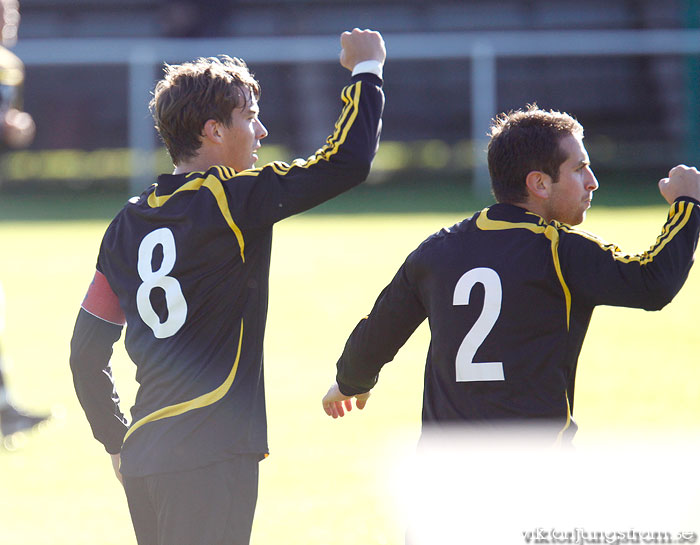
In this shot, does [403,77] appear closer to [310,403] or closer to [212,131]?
[310,403]

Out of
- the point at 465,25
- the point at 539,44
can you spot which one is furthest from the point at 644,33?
the point at 465,25

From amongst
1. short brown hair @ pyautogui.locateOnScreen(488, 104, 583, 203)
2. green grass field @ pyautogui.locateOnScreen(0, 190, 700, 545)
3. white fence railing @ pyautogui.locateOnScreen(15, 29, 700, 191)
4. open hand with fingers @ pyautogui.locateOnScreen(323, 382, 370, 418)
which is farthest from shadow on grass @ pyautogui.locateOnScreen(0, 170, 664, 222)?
short brown hair @ pyautogui.locateOnScreen(488, 104, 583, 203)

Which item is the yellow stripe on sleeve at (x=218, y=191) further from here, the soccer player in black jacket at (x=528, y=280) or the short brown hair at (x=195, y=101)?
the soccer player in black jacket at (x=528, y=280)

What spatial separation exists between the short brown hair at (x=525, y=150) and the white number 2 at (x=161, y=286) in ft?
2.74

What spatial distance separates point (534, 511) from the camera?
263 centimetres

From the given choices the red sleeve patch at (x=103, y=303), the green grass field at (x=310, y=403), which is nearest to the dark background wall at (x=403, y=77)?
the green grass field at (x=310, y=403)

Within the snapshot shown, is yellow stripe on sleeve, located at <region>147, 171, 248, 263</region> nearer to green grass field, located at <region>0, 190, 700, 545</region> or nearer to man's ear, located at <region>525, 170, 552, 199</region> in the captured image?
man's ear, located at <region>525, 170, 552, 199</region>

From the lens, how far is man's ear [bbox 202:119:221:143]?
265 cm

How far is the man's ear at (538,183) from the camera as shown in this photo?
2.70 m

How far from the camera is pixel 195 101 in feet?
8.66

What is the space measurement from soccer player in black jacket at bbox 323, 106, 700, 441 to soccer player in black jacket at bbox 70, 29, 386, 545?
1.20 ft

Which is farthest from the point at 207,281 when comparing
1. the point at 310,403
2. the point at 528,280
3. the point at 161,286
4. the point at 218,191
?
the point at 310,403

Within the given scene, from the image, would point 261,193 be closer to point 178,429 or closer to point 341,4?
point 178,429

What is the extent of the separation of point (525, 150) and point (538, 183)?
9cm
